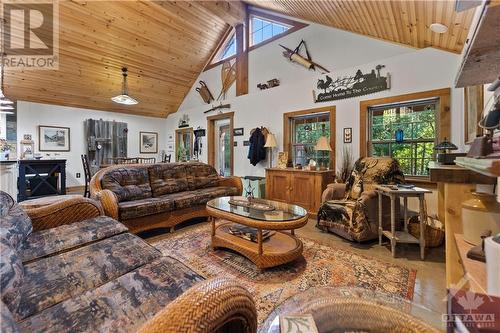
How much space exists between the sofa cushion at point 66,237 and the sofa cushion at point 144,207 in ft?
2.43

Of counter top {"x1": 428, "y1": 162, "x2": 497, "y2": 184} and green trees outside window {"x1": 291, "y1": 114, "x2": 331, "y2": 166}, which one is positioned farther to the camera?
green trees outside window {"x1": 291, "y1": 114, "x2": 331, "y2": 166}

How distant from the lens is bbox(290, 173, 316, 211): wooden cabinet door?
3.89 meters

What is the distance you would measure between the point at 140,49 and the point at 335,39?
412cm

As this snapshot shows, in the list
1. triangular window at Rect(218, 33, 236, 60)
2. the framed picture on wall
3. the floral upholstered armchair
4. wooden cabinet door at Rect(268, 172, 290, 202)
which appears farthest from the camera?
triangular window at Rect(218, 33, 236, 60)

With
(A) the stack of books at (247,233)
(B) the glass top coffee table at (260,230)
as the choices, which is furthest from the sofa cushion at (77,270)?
(A) the stack of books at (247,233)

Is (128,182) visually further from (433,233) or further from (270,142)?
(433,233)

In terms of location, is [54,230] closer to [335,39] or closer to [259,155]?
[259,155]

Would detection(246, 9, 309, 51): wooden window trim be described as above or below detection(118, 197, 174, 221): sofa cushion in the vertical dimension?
above

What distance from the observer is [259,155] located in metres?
5.07

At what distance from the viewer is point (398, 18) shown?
110 inches

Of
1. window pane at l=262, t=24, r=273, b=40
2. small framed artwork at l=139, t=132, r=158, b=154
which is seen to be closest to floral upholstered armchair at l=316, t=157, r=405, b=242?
window pane at l=262, t=24, r=273, b=40

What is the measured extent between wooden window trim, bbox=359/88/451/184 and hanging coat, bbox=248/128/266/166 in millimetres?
1983

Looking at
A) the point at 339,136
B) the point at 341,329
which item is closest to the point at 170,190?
the point at 339,136

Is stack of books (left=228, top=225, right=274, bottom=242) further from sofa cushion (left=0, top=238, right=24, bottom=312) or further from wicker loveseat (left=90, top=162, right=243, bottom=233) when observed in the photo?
sofa cushion (left=0, top=238, right=24, bottom=312)
